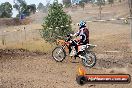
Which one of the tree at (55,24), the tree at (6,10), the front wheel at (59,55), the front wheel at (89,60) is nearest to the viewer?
the front wheel at (89,60)

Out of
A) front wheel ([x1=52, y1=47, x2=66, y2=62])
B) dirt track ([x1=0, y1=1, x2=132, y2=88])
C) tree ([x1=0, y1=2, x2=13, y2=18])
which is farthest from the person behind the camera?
tree ([x1=0, y1=2, x2=13, y2=18])

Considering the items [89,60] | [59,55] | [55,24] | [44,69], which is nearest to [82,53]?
[89,60]

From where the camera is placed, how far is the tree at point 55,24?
24.4m

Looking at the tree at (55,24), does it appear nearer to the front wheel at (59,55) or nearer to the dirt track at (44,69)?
the dirt track at (44,69)

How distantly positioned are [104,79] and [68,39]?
9.33 m

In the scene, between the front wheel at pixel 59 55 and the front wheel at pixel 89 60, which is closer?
the front wheel at pixel 89 60

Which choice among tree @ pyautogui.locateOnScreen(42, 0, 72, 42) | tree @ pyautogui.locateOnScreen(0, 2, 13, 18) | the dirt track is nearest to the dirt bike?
the dirt track

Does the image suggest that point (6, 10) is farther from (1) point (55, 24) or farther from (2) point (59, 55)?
(2) point (59, 55)

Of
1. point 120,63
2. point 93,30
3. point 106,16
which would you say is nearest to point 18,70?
point 120,63

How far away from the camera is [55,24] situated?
25.6 m

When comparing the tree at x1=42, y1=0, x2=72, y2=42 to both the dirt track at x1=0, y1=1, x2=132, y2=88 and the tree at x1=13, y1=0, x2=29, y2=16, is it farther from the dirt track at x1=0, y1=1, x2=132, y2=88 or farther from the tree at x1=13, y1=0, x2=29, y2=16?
the tree at x1=13, y1=0, x2=29, y2=16

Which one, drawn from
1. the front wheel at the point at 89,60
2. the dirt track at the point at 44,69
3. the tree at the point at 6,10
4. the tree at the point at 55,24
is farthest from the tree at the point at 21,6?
the front wheel at the point at 89,60

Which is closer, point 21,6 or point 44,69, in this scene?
point 44,69

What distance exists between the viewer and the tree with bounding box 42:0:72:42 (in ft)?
80.1
